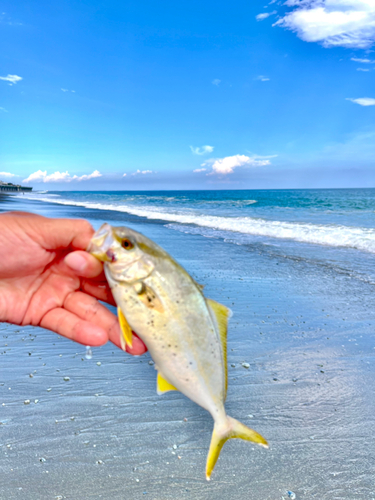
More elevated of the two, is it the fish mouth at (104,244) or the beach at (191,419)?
the fish mouth at (104,244)

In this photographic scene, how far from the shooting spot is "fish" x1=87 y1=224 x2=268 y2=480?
213cm

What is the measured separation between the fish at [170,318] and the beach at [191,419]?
3.98 feet

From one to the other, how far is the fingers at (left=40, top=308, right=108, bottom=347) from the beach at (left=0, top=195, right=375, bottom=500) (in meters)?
1.19

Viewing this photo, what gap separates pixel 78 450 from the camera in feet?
10.7

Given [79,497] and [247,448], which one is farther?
[247,448]

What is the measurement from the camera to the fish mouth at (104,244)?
7.01 feet

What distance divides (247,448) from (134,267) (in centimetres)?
233

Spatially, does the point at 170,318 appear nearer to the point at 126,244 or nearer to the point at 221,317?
the point at 221,317

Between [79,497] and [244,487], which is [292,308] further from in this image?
[79,497]

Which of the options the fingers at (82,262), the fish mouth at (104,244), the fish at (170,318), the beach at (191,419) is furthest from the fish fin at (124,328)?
the beach at (191,419)

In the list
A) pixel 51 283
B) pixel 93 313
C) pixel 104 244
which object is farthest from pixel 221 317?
pixel 51 283

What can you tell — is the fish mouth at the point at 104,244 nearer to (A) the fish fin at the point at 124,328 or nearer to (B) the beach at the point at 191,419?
(A) the fish fin at the point at 124,328

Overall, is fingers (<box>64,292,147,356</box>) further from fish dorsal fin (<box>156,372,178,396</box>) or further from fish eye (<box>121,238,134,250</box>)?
fish eye (<box>121,238,134,250</box>)

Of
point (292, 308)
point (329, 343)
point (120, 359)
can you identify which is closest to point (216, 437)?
point (120, 359)
